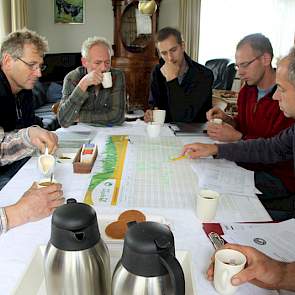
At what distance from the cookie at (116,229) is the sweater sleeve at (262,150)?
760mm

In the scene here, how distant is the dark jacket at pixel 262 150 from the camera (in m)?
1.64

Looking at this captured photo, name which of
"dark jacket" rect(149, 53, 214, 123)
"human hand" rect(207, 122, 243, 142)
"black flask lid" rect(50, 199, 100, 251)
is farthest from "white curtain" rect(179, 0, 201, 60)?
"black flask lid" rect(50, 199, 100, 251)

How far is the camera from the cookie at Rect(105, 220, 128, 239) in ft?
3.25

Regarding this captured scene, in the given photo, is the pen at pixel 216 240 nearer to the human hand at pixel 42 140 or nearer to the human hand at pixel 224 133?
the human hand at pixel 42 140

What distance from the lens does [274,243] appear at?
100 cm

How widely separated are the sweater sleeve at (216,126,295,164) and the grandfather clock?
343cm

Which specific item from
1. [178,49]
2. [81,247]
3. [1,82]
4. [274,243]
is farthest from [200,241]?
[178,49]

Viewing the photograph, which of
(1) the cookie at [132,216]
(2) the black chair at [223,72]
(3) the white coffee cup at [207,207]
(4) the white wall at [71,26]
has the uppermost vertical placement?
(4) the white wall at [71,26]

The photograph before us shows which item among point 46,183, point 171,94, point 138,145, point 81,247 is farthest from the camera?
point 171,94

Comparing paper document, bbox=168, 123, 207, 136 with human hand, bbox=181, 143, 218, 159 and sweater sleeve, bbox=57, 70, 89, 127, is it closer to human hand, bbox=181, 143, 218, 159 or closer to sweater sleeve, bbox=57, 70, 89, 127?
human hand, bbox=181, 143, 218, 159

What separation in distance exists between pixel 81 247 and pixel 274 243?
587mm

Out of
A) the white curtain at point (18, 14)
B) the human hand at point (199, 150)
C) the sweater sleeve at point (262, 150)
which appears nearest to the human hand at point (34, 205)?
the human hand at point (199, 150)

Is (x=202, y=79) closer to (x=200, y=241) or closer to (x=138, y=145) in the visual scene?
(x=138, y=145)

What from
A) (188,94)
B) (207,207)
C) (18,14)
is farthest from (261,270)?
(18,14)
